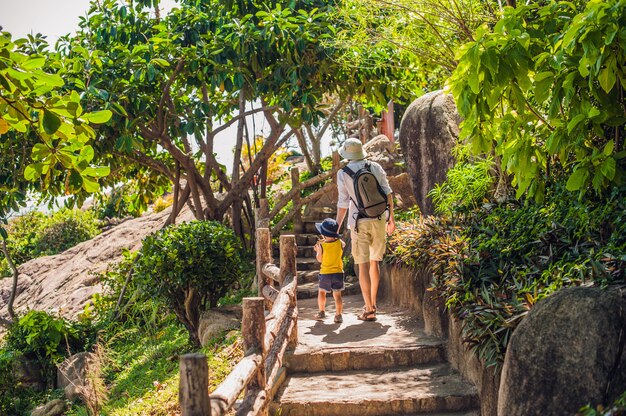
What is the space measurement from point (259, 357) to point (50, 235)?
16.7 m

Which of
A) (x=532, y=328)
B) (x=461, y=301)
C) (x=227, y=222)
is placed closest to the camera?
(x=532, y=328)

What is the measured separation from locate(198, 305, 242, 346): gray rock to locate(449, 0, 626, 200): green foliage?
4942 millimetres

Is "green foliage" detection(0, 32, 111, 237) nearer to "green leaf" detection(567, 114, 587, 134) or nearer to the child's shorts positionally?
"green leaf" detection(567, 114, 587, 134)

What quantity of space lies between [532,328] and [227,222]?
925 centimetres

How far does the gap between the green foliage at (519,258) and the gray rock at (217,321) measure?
10.8ft

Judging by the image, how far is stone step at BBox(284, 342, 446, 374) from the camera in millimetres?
6918

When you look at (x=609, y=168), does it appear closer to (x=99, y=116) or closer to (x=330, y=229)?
(x=330, y=229)

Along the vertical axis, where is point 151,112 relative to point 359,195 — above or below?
above

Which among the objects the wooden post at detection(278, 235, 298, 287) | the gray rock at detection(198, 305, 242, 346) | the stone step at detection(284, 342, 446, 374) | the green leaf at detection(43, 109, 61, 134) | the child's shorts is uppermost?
the green leaf at detection(43, 109, 61, 134)

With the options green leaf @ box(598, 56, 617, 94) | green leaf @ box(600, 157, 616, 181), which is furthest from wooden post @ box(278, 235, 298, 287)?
green leaf @ box(598, 56, 617, 94)

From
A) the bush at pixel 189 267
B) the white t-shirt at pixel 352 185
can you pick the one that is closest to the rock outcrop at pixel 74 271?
the bush at pixel 189 267

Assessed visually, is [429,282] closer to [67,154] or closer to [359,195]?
[359,195]

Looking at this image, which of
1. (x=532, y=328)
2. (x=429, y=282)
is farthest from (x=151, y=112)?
(x=532, y=328)

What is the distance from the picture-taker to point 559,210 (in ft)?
20.8
